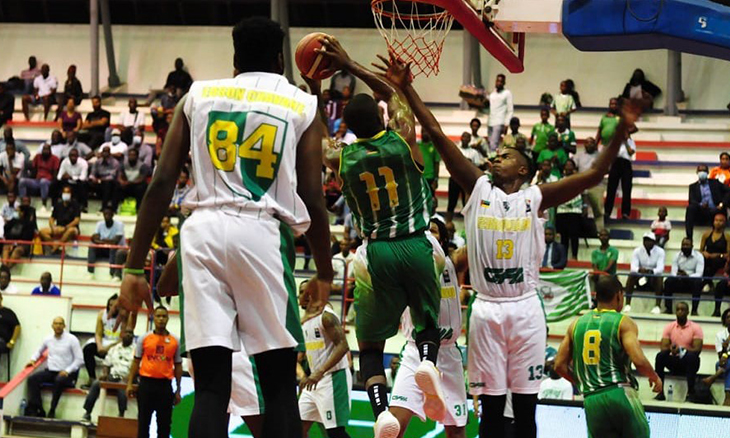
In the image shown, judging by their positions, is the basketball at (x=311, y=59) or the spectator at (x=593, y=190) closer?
the basketball at (x=311, y=59)

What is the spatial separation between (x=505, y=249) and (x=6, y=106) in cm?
2014

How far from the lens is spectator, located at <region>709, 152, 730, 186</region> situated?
2008 cm

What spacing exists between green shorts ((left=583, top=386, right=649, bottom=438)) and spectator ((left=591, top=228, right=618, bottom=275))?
8923 mm

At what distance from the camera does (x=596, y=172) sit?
7523 mm

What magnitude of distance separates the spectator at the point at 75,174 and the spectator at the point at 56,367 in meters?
Result: 5.53

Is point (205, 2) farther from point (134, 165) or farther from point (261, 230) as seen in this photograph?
point (261, 230)

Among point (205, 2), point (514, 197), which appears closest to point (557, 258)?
point (514, 197)

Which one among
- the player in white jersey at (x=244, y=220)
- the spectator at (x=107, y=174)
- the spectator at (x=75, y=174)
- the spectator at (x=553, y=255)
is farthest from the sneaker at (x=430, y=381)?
the spectator at (x=75, y=174)

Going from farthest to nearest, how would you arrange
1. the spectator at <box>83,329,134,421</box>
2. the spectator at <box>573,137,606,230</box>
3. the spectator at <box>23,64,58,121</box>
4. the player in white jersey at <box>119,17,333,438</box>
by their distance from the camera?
the spectator at <box>23,64,58,121</box>, the spectator at <box>573,137,606,230</box>, the spectator at <box>83,329,134,421</box>, the player in white jersey at <box>119,17,333,438</box>

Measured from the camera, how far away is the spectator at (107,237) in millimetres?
20500

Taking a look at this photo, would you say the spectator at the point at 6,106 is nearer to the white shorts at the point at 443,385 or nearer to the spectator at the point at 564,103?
the spectator at the point at 564,103

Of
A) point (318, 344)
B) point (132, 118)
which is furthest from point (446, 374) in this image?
point (132, 118)

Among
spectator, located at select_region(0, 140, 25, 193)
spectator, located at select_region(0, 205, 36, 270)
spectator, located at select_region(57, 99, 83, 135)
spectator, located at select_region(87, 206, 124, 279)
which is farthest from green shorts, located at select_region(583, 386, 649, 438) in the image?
spectator, located at select_region(57, 99, 83, 135)

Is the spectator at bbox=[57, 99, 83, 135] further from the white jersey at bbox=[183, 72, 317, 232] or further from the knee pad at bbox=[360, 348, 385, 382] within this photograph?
the white jersey at bbox=[183, 72, 317, 232]
